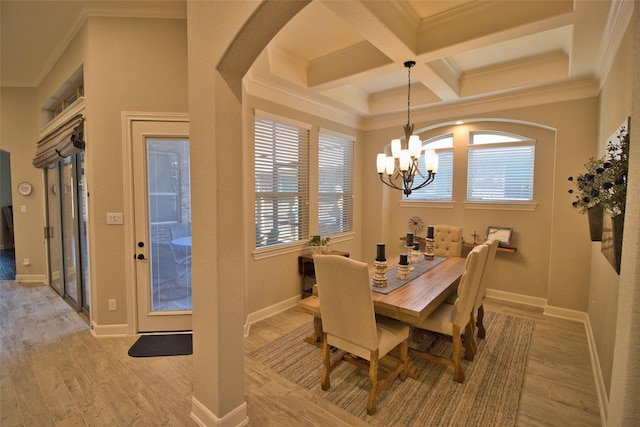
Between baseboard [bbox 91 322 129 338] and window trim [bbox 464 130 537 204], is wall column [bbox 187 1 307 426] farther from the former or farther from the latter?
window trim [bbox 464 130 537 204]

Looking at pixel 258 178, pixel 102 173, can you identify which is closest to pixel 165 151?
pixel 102 173

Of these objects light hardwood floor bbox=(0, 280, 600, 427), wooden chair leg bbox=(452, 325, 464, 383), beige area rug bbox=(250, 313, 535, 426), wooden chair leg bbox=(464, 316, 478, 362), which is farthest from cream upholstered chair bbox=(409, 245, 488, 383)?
light hardwood floor bbox=(0, 280, 600, 427)

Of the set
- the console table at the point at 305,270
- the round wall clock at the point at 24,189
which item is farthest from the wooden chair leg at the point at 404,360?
the round wall clock at the point at 24,189

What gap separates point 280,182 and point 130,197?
1.71m

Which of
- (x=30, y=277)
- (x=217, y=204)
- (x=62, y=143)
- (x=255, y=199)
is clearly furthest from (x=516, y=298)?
(x=30, y=277)

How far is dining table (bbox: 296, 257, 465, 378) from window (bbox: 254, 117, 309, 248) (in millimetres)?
1313

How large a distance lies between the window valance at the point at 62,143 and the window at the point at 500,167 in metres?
5.13

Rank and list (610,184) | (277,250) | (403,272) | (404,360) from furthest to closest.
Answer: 1. (277,250)
2. (403,272)
3. (404,360)
4. (610,184)

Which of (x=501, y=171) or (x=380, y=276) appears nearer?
(x=380, y=276)

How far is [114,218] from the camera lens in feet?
10.1

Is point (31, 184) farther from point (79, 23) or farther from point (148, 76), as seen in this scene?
point (148, 76)

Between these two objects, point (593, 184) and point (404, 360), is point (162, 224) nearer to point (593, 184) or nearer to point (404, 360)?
point (404, 360)

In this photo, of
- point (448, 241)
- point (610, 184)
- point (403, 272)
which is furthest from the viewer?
point (448, 241)

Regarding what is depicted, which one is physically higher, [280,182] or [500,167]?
[500,167]
